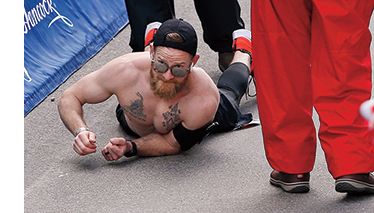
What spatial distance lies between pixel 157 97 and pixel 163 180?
388mm

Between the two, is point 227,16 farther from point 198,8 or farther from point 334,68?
point 334,68

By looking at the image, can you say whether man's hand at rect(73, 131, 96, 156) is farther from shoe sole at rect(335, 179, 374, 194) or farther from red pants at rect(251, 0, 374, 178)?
shoe sole at rect(335, 179, 374, 194)

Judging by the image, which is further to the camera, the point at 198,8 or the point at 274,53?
the point at 198,8

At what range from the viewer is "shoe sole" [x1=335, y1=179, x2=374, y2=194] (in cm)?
439

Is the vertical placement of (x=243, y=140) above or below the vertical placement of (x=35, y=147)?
below

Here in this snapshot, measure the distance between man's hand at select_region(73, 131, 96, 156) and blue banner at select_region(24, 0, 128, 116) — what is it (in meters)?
0.78

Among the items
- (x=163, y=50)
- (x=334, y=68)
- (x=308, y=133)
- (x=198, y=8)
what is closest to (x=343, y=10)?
(x=334, y=68)

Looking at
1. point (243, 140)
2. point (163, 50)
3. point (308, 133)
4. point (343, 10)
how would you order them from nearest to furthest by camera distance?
point (343, 10) < point (308, 133) < point (163, 50) < point (243, 140)

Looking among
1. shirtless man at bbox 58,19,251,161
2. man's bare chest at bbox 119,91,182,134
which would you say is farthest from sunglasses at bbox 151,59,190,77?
man's bare chest at bbox 119,91,182,134

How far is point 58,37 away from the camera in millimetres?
6180

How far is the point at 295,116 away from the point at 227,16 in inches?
60.8

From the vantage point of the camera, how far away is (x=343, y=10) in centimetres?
422

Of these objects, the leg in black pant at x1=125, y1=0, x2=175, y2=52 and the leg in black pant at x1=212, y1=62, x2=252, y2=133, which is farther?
the leg in black pant at x1=125, y1=0, x2=175, y2=52

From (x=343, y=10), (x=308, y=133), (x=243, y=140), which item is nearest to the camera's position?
(x=343, y=10)
